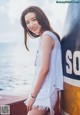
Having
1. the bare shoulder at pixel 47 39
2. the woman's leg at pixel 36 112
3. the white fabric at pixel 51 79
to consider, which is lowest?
the woman's leg at pixel 36 112

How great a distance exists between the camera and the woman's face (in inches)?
82.1

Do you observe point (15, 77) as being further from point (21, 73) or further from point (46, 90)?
point (46, 90)

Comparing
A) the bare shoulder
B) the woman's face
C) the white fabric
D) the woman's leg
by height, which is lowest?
the woman's leg

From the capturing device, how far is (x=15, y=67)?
2104 millimetres

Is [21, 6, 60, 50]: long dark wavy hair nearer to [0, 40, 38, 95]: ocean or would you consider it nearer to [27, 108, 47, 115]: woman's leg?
[0, 40, 38, 95]: ocean

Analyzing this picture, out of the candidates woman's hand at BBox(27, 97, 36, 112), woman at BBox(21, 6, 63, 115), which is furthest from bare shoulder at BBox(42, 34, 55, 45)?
woman's hand at BBox(27, 97, 36, 112)

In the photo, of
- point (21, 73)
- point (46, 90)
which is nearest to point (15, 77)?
point (21, 73)

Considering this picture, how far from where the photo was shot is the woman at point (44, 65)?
207cm

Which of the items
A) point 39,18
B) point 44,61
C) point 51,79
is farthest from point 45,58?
point 39,18

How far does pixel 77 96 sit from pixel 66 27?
392mm

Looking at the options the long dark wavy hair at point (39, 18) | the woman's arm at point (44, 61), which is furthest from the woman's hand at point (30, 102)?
the long dark wavy hair at point (39, 18)

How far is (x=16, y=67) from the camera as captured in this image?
6.90 ft

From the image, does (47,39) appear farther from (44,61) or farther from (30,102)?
(30,102)

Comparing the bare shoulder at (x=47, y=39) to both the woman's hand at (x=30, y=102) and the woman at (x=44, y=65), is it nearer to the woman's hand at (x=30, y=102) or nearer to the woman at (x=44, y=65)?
the woman at (x=44, y=65)
